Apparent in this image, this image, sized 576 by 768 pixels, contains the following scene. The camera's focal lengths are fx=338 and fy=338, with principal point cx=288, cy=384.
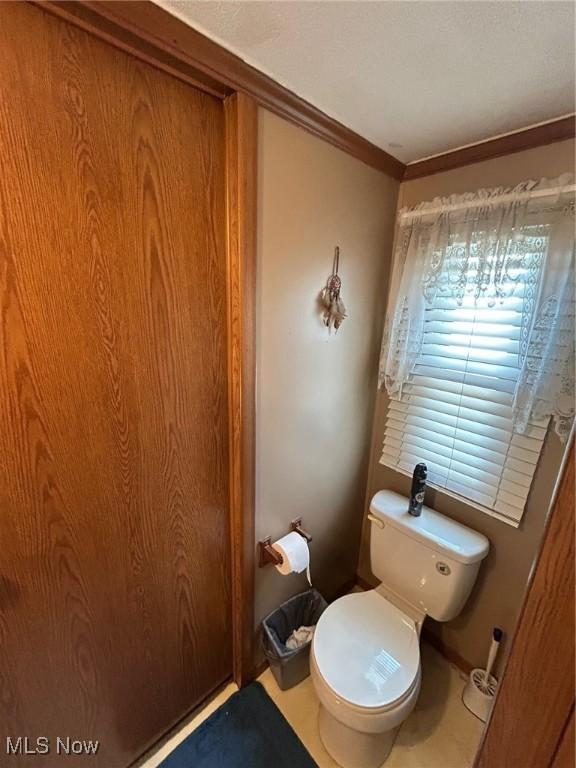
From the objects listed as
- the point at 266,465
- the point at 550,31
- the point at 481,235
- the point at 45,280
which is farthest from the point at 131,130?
the point at 481,235

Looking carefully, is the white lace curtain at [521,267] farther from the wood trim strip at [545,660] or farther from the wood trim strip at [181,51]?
the wood trim strip at [545,660]

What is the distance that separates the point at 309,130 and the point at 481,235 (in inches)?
28.4

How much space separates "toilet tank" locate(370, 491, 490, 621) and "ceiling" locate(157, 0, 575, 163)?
149 centimetres

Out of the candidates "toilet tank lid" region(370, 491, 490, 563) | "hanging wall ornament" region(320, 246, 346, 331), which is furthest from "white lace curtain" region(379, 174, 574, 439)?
"toilet tank lid" region(370, 491, 490, 563)

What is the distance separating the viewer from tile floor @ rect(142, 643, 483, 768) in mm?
1277

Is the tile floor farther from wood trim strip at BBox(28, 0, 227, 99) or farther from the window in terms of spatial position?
wood trim strip at BBox(28, 0, 227, 99)

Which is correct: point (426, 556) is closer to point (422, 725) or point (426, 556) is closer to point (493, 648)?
point (493, 648)

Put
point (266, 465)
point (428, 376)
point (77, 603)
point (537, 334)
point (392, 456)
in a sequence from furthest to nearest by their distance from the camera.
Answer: point (392, 456) < point (428, 376) < point (266, 465) < point (537, 334) < point (77, 603)

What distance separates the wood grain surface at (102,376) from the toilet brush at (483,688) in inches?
49.2

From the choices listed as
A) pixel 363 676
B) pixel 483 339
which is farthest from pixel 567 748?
pixel 483 339

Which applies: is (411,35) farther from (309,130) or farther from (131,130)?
(131,130)

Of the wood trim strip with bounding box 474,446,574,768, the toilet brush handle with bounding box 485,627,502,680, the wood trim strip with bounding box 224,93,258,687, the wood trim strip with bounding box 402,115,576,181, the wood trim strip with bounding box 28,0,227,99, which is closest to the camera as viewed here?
the wood trim strip with bounding box 474,446,574,768

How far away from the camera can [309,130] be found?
110 centimetres

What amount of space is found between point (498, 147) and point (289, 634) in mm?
2165
